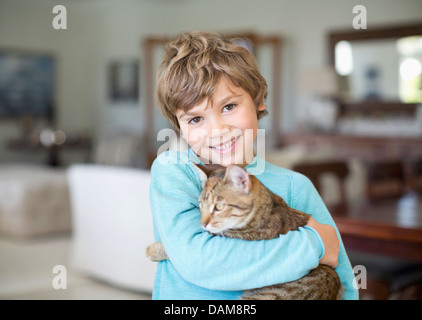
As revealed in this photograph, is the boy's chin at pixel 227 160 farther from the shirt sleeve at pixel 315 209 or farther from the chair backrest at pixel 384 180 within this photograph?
the chair backrest at pixel 384 180

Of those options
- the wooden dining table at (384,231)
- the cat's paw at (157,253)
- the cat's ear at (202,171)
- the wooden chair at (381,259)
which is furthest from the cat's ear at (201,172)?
the wooden chair at (381,259)

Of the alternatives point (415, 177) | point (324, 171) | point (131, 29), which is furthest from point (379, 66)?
point (131, 29)

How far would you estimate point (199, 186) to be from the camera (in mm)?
675

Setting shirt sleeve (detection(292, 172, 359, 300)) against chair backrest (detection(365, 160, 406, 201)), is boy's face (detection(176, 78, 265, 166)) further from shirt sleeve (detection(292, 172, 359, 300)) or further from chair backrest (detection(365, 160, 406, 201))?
chair backrest (detection(365, 160, 406, 201))

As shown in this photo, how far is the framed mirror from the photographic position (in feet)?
17.8

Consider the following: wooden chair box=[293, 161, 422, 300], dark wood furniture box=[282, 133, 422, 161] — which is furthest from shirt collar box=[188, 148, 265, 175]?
dark wood furniture box=[282, 133, 422, 161]

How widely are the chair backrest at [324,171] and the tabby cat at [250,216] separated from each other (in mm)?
1757

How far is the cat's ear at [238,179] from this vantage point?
1.94 feet

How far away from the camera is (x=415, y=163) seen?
360cm

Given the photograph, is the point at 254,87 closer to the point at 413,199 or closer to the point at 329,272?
the point at 329,272

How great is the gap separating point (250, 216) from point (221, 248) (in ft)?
0.18

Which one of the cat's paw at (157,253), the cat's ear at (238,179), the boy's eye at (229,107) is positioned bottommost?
the cat's paw at (157,253)

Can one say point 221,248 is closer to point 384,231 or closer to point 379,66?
point 384,231
